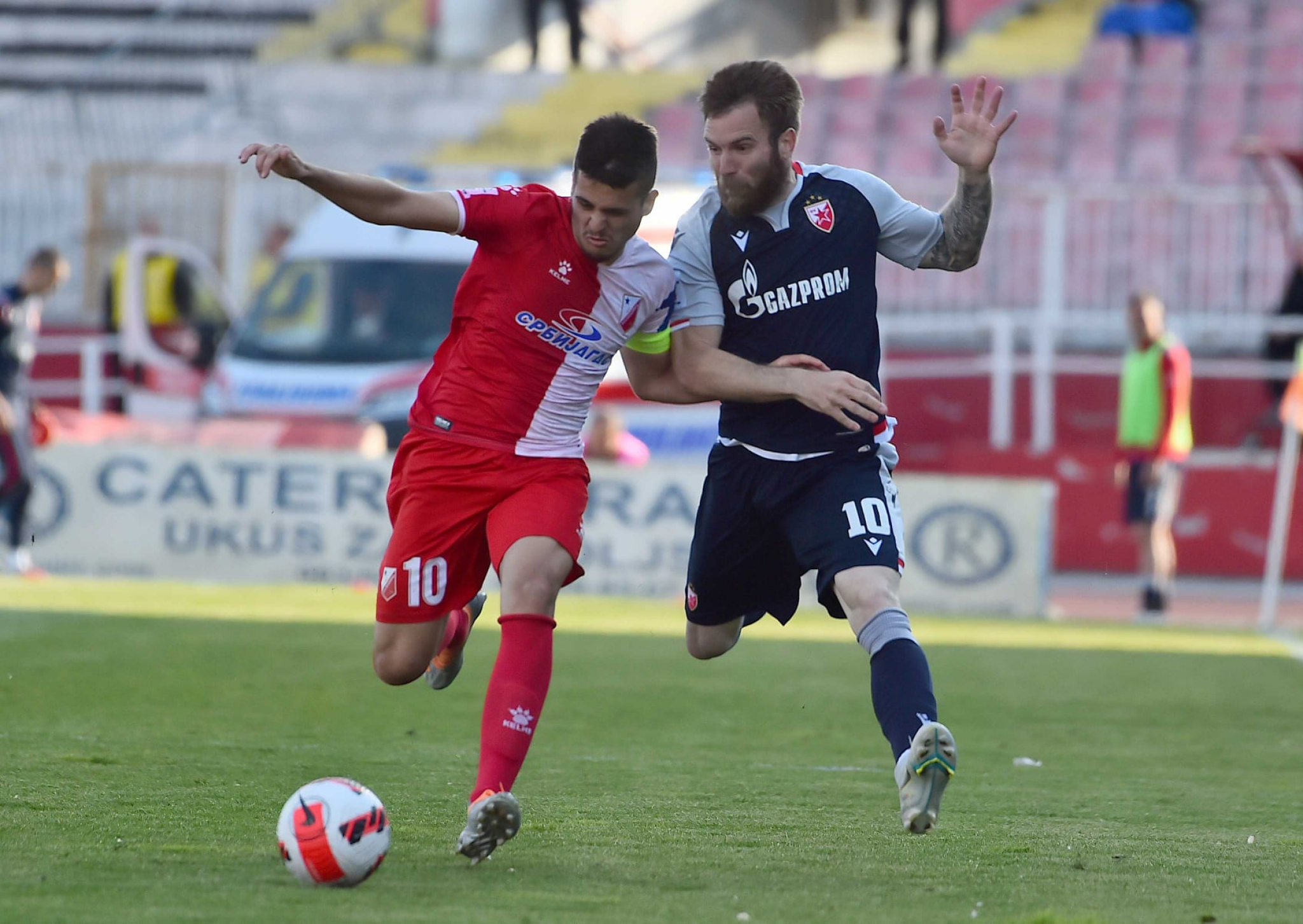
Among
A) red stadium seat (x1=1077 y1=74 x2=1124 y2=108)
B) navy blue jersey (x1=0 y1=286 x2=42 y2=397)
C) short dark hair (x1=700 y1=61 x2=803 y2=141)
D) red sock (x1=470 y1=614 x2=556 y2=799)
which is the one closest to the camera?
red sock (x1=470 y1=614 x2=556 y2=799)

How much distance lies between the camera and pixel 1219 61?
22.5 m

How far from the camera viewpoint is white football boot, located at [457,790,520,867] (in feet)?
15.3

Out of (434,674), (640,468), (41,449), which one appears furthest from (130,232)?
(434,674)

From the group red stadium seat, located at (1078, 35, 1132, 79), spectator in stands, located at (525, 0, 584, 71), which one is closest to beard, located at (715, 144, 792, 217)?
red stadium seat, located at (1078, 35, 1132, 79)

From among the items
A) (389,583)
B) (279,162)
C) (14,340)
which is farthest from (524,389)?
(14,340)

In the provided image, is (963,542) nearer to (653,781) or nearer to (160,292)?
(653,781)

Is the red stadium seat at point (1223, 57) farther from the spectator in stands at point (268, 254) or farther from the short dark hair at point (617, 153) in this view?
the short dark hair at point (617, 153)

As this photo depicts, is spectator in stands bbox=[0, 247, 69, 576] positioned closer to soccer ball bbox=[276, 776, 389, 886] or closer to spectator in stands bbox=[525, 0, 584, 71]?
soccer ball bbox=[276, 776, 389, 886]

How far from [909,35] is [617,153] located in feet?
68.4

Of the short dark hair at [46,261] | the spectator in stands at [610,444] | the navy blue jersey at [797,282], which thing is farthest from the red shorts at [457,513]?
the spectator in stands at [610,444]

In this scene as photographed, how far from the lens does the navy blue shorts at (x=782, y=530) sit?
546 cm

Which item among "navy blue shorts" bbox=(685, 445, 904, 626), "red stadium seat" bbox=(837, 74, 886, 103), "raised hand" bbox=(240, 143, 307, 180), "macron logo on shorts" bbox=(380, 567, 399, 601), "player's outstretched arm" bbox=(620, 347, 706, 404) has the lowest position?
"macron logo on shorts" bbox=(380, 567, 399, 601)

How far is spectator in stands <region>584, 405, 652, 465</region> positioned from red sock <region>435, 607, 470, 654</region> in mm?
7838

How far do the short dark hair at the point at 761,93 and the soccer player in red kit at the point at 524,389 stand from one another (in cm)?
30
